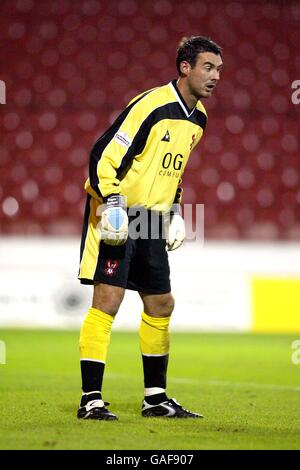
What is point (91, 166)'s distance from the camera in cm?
429

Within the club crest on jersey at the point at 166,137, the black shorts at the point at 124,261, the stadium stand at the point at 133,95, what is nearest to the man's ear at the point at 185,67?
the club crest on jersey at the point at 166,137

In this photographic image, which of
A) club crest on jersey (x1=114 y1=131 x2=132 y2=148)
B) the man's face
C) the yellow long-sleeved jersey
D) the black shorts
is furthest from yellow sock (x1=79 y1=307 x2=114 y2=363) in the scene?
the man's face

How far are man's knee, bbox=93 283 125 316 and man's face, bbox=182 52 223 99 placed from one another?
3.44ft

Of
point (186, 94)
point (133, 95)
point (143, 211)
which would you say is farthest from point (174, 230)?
point (133, 95)

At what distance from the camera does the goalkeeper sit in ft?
13.9

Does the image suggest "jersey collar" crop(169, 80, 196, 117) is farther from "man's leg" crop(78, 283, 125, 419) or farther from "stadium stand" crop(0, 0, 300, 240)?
"stadium stand" crop(0, 0, 300, 240)

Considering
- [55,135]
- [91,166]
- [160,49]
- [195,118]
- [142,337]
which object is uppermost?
[160,49]

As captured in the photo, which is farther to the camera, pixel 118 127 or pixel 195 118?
pixel 195 118

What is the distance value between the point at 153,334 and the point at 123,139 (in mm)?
994

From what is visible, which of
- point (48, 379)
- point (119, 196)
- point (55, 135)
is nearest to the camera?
point (119, 196)

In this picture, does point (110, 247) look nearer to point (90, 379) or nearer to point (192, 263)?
point (90, 379)

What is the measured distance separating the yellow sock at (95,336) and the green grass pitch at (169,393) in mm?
306
